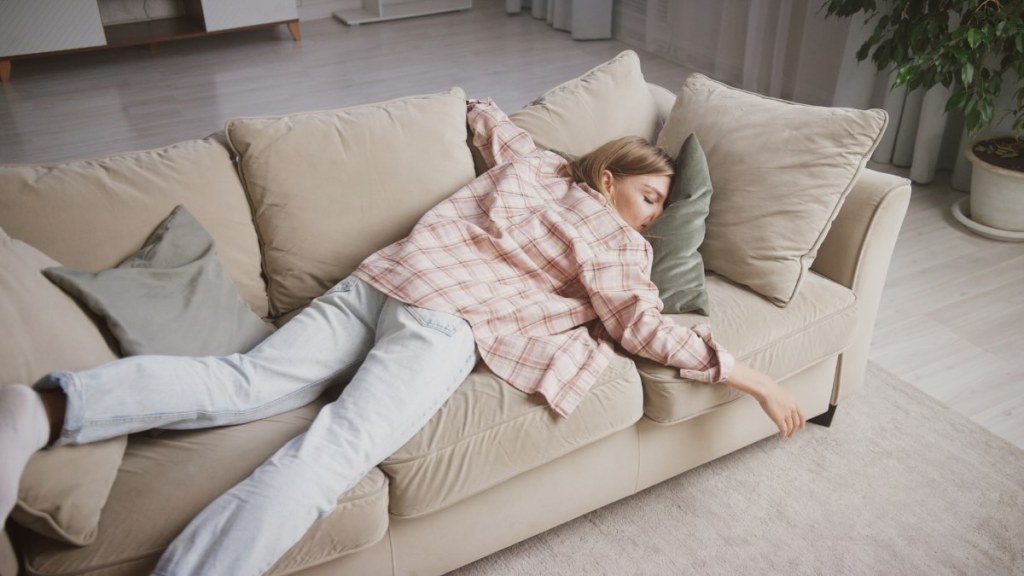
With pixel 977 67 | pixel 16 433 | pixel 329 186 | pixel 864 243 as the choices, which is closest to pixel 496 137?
pixel 329 186

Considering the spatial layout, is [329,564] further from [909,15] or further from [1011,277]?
[909,15]

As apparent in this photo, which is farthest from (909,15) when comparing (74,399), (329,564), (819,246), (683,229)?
(74,399)

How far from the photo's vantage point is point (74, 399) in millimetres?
1282

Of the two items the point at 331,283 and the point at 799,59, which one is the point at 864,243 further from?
the point at 799,59

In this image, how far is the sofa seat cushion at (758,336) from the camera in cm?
167

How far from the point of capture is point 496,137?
199 cm

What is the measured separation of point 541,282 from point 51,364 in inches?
34.7

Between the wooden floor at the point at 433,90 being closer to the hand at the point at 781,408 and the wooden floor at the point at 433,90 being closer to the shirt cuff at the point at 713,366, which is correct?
the hand at the point at 781,408

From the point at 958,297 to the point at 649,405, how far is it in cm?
142

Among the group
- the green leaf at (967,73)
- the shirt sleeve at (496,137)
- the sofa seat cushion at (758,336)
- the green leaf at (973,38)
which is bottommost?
the sofa seat cushion at (758,336)

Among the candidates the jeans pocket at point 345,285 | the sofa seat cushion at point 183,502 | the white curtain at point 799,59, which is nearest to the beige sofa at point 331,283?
the sofa seat cushion at point 183,502

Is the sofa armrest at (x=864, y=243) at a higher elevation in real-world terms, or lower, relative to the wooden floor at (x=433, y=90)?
higher

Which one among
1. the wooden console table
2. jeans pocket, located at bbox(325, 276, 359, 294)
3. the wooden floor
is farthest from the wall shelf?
jeans pocket, located at bbox(325, 276, 359, 294)

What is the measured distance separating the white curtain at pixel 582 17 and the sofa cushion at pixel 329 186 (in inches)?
130
